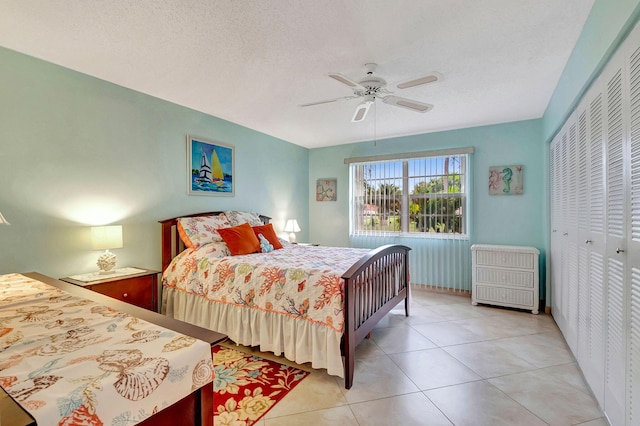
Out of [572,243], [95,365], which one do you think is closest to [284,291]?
[95,365]

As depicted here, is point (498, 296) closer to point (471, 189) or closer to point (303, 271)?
point (471, 189)

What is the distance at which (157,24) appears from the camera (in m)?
1.91

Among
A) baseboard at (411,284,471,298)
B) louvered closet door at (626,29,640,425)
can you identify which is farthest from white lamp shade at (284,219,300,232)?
louvered closet door at (626,29,640,425)

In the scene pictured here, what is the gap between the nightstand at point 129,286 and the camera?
2361 millimetres

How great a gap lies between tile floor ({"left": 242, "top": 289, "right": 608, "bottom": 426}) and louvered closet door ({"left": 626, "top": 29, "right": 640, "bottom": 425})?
59 centimetres

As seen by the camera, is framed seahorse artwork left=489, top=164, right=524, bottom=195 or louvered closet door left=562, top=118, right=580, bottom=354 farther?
framed seahorse artwork left=489, top=164, right=524, bottom=195

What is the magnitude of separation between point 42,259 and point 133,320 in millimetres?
1907

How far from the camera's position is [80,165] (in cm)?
259

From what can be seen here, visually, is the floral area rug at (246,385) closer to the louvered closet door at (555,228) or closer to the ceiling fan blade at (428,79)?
the ceiling fan blade at (428,79)

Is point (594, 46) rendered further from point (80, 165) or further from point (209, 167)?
point (80, 165)

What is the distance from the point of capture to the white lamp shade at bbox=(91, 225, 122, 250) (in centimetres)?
252

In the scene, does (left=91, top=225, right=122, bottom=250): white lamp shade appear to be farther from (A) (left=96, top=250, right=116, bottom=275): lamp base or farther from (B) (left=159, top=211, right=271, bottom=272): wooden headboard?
(B) (left=159, top=211, right=271, bottom=272): wooden headboard

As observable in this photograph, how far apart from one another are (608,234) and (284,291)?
2.05 m

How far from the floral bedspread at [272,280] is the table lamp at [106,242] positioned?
0.58 meters
